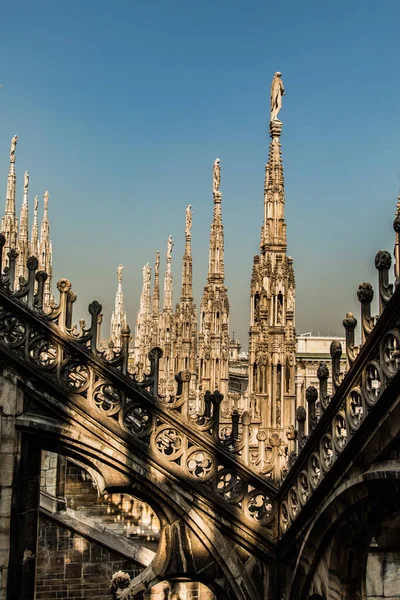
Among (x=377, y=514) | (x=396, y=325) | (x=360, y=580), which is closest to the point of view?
(x=396, y=325)

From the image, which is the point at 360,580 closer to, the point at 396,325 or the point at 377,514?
the point at 377,514

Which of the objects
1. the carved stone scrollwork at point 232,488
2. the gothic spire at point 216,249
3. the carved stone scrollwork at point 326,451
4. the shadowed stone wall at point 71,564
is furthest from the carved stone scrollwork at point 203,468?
the gothic spire at point 216,249

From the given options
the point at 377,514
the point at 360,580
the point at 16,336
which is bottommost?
the point at 360,580


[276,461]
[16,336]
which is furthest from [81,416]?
[276,461]

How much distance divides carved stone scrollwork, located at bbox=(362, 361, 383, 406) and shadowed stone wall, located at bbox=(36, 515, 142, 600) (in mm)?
10480

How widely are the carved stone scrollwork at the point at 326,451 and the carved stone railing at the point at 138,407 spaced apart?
1.26 metres

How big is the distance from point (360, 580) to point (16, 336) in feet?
14.5

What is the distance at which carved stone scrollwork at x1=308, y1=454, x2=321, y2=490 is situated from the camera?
7.56 meters

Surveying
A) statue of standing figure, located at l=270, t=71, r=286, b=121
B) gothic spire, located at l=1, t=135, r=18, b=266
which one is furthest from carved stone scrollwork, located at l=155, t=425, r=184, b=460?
gothic spire, located at l=1, t=135, r=18, b=266

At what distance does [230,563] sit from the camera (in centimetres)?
830

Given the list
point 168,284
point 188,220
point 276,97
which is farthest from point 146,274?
point 276,97

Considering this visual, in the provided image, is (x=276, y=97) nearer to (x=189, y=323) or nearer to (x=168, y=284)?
(x=189, y=323)

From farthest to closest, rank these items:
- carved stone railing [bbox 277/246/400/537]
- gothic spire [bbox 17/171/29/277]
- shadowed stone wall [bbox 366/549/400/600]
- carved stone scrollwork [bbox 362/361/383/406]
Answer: gothic spire [bbox 17/171/29/277], shadowed stone wall [bbox 366/549/400/600], carved stone scrollwork [bbox 362/361/383/406], carved stone railing [bbox 277/246/400/537]

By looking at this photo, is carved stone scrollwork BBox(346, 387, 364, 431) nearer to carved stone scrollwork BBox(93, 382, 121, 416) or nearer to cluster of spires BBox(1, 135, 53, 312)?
carved stone scrollwork BBox(93, 382, 121, 416)
